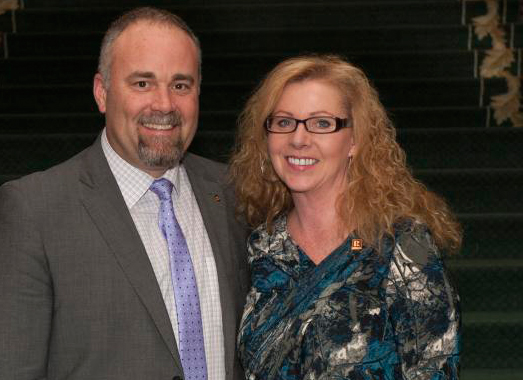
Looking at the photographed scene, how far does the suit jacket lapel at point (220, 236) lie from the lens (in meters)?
2.20

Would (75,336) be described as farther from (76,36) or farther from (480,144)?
(76,36)

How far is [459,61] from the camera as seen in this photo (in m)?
5.41

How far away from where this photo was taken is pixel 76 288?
2.03 metres

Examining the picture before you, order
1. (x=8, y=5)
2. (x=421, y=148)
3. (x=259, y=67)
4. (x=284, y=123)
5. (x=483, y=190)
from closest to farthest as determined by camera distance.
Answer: (x=284, y=123), (x=483, y=190), (x=421, y=148), (x=259, y=67), (x=8, y=5)

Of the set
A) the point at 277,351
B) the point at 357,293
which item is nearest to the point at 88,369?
the point at 277,351

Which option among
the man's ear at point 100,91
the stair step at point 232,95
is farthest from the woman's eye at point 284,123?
the stair step at point 232,95

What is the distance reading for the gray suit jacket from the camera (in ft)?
6.53

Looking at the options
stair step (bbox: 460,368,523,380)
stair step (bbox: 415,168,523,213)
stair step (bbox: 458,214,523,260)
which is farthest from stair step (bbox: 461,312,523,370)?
stair step (bbox: 415,168,523,213)

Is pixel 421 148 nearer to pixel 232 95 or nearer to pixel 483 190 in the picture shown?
pixel 483 190

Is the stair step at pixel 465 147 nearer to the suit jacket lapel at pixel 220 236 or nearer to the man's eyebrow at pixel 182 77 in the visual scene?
the suit jacket lapel at pixel 220 236

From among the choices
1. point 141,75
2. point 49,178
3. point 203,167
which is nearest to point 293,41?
point 203,167

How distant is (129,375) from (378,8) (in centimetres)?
407

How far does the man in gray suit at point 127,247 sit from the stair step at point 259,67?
312 cm

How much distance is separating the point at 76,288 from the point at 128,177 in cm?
30
